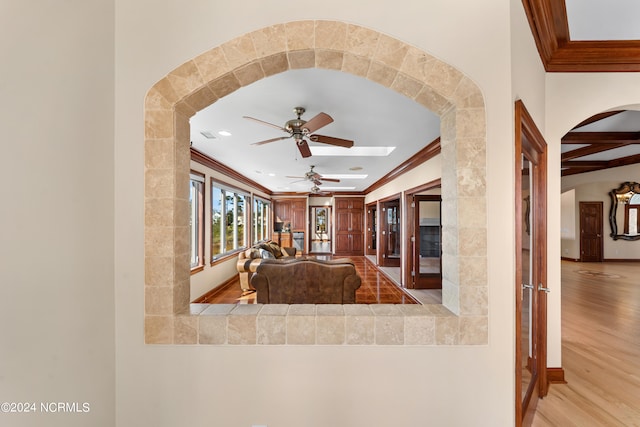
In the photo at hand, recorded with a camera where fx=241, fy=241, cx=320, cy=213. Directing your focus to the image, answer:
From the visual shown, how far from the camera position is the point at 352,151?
4305 millimetres

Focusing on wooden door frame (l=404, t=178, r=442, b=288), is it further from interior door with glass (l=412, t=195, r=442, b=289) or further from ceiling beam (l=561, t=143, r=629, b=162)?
ceiling beam (l=561, t=143, r=629, b=162)

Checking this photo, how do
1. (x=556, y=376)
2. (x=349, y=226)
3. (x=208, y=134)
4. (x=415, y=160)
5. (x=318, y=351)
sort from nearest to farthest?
1. (x=318, y=351)
2. (x=556, y=376)
3. (x=208, y=134)
4. (x=415, y=160)
5. (x=349, y=226)

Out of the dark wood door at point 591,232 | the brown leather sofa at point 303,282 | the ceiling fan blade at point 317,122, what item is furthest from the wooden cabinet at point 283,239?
the dark wood door at point 591,232

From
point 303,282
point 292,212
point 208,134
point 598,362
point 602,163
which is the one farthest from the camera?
point 292,212

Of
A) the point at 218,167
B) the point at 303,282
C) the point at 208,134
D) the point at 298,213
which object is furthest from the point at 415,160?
the point at 298,213

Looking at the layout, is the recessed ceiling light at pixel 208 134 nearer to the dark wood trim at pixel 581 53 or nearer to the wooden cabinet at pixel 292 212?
Result: the dark wood trim at pixel 581 53

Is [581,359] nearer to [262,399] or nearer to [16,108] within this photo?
[262,399]

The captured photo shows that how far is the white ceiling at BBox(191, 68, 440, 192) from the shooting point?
2061 mm

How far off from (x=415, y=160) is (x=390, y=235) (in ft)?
11.5

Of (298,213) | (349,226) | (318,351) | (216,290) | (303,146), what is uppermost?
(303,146)

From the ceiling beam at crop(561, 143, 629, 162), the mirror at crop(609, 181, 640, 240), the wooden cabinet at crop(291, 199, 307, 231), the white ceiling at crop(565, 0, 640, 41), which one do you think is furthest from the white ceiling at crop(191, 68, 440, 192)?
the mirror at crop(609, 181, 640, 240)

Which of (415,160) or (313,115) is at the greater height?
(313,115)

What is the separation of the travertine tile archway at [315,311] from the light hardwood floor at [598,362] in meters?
1.43

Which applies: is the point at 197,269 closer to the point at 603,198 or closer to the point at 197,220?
the point at 197,220
